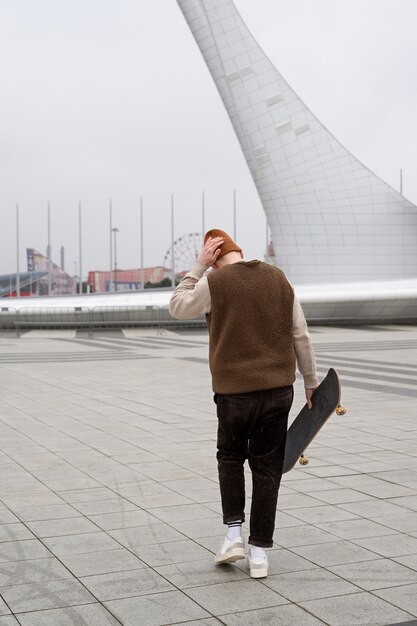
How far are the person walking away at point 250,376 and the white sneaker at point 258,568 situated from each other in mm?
34

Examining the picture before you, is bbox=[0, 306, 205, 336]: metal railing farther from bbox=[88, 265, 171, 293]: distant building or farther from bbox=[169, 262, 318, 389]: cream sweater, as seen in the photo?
bbox=[88, 265, 171, 293]: distant building

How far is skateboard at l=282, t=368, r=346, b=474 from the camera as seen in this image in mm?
3602

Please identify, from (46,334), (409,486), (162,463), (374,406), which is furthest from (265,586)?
(46,334)

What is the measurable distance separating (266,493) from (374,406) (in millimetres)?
4962

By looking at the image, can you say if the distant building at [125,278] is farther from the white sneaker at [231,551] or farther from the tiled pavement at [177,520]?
the white sneaker at [231,551]

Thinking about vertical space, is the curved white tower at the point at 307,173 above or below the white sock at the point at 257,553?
above

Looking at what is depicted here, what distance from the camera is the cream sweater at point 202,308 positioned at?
3.61m

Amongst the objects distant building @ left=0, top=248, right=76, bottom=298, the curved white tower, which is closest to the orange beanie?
the curved white tower

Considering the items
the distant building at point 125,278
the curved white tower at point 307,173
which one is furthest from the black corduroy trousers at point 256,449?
the distant building at point 125,278

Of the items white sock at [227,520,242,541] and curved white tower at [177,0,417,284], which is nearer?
white sock at [227,520,242,541]

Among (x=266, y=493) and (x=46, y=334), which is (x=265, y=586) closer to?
(x=266, y=493)

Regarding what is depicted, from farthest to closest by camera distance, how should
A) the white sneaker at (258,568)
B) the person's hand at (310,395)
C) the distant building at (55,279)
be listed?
the distant building at (55,279), the person's hand at (310,395), the white sneaker at (258,568)

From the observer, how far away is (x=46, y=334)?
76.4ft

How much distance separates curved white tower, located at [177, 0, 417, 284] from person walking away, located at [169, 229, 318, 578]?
2519 cm
